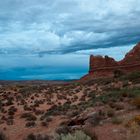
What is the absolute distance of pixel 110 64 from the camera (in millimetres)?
85750

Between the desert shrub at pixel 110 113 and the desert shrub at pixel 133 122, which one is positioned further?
the desert shrub at pixel 110 113

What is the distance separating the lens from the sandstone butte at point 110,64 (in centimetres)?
7969

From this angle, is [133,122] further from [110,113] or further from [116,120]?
[110,113]

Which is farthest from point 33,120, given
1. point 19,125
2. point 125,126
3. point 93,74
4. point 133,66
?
point 93,74

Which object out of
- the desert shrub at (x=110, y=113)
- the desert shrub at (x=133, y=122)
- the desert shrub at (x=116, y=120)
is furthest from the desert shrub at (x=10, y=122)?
the desert shrub at (x=133, y=122)

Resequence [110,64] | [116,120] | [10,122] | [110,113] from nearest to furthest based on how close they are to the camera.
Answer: [116,120]
[110,113]
[10,122]
[110,64]

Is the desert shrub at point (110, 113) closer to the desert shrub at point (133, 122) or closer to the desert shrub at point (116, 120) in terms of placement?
the desert shrub at point (116, 120)

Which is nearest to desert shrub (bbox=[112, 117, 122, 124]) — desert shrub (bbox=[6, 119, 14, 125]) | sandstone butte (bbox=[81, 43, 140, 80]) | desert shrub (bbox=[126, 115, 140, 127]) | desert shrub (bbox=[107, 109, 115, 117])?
desert shrub (bbox=[126, 115, 140, 127])

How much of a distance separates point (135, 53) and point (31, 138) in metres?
67.6

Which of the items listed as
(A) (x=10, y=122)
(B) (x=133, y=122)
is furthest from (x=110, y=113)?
(A) (x=10, y=122)

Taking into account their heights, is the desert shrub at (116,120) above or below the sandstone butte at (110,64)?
below

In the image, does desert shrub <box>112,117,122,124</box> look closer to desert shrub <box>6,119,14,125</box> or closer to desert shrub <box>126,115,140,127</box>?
desert shrub <box>126,115,140,127</box>

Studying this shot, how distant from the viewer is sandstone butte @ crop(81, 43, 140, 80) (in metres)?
79.7

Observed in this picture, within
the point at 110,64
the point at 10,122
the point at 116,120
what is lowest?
the point at 10,122
